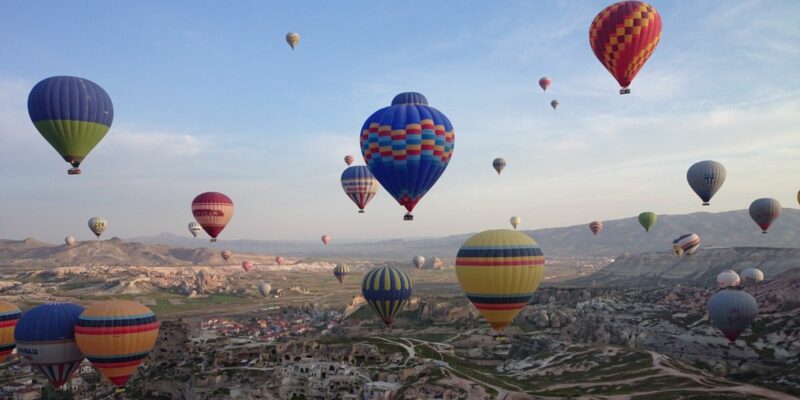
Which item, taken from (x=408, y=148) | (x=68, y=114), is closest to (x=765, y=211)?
(x=408, y=148)

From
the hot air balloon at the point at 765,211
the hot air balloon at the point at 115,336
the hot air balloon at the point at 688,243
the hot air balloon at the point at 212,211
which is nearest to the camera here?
the hot air balloon at the point at 115,336

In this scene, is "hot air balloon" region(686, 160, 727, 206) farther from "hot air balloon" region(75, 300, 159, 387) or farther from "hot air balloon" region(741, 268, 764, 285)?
"hot air balloon" region(75, 300, 159, 387)

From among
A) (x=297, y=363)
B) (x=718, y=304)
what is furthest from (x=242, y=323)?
(x=718, y=304)

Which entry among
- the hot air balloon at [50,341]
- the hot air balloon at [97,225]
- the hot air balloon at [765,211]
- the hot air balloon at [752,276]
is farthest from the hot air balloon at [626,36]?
the hot air balloon at [97,225]

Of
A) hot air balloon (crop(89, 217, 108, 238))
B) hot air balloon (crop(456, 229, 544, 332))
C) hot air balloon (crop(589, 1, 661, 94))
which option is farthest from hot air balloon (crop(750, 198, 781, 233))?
hot air balloon (crop(89, 217, 108, 238))

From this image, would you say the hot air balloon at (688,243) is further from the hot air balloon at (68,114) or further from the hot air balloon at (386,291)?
the hot air balloon at (68,114)

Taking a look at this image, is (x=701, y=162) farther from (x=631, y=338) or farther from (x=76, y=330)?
(x=76, y=330)
